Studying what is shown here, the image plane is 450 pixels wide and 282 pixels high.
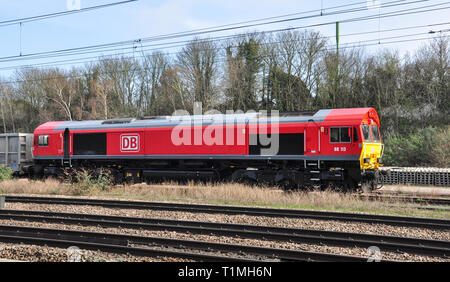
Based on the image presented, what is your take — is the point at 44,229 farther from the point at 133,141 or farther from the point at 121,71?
the point at 121,71

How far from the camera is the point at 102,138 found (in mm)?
20156

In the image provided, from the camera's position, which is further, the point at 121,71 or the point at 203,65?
the point at 121,71

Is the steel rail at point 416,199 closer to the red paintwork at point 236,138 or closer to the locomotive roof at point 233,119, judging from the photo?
the red paintwork at point 236,138

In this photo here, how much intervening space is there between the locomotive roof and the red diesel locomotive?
0.04 meters

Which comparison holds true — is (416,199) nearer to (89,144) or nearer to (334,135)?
(334,135)

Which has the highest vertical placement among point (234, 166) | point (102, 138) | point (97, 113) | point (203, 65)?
point (203, 65)

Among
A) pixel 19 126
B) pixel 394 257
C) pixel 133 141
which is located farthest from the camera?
pixel 19 126

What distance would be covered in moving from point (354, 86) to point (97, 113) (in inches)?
1003

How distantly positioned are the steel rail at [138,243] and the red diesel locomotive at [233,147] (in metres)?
8.57

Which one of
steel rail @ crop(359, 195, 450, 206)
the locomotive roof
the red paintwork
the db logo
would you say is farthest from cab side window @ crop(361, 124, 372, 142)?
the db logo

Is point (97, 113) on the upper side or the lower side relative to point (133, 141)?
upper

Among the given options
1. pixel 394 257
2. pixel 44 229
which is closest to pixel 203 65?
pixel 44 229

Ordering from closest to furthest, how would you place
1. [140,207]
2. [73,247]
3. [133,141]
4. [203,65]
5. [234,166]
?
[73,247]
[140,207]
[234,166]
[133,141]
[203,65]

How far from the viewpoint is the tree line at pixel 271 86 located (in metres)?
27.0
